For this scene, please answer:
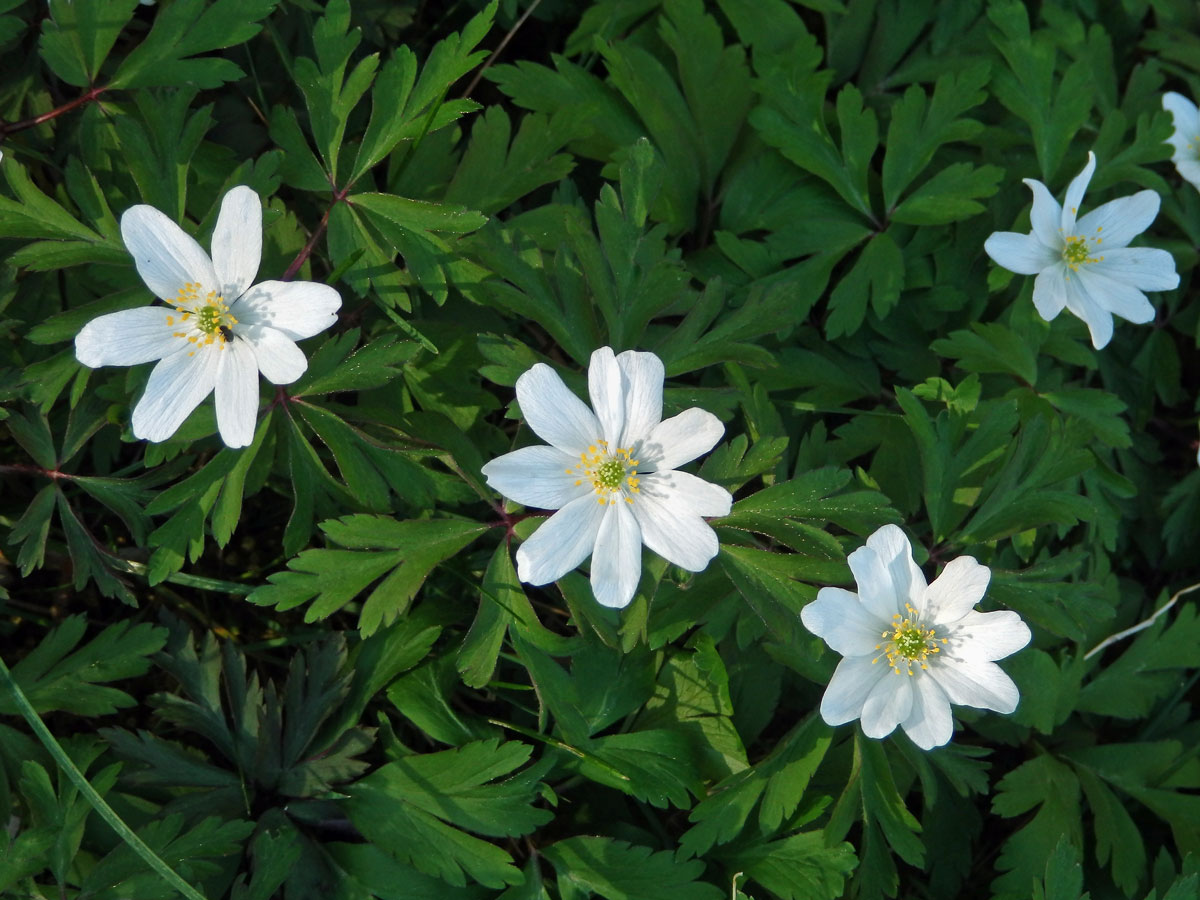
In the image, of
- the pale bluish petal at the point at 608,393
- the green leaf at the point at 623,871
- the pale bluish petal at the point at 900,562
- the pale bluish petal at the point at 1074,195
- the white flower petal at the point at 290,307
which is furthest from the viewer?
the pale bluish petal at the point at 1074,195

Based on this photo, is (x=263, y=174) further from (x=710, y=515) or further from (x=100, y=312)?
(x=710, y=515)

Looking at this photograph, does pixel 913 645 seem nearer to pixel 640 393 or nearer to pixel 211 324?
pixel 640 393

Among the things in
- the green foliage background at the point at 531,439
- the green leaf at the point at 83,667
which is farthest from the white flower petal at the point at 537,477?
the green leaf at the point at 83,667

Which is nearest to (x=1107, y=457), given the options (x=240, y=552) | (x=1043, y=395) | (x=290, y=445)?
(x=1043, y=395)

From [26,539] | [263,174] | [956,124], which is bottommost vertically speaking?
[26,539]

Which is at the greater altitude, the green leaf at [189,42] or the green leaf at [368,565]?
the green leaf at [189,42]

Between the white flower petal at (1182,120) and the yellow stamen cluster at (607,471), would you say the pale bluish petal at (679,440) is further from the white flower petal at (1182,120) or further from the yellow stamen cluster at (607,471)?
the white flower petal at (1182,120)
